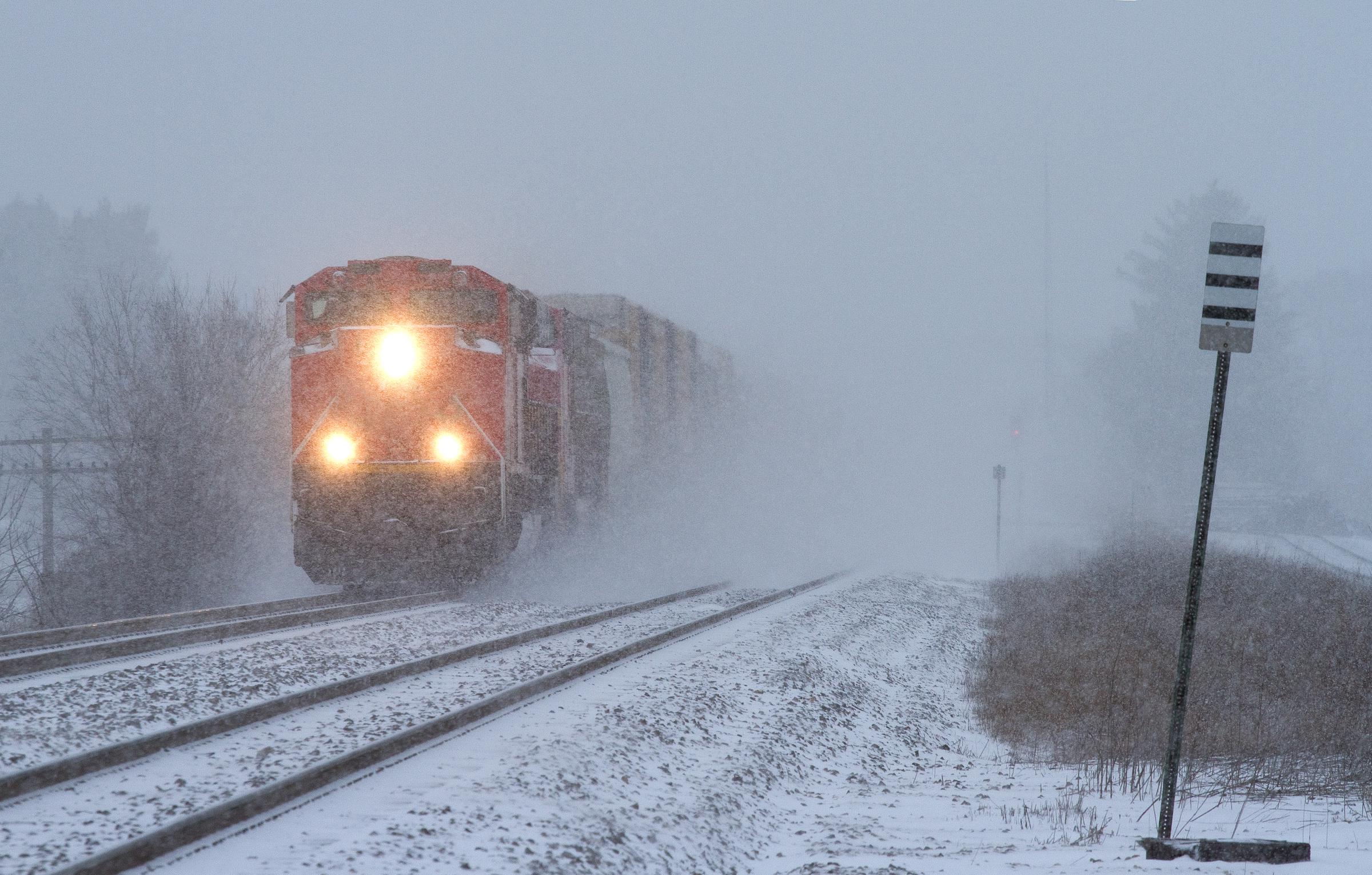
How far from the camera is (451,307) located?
13.8m

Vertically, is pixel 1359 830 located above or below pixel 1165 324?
below

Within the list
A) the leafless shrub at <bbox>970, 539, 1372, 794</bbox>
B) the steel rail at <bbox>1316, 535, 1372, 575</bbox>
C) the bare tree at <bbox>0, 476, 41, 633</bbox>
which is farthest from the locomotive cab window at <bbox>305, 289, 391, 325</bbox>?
the steel rail at <bbox>1316, 535, 1372, 575</bbox>

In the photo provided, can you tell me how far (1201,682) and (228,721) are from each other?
753cm

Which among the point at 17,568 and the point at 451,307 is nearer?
the point at 17,568

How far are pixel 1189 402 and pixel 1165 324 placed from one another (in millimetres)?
4933

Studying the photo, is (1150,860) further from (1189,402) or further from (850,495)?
(1189,402)

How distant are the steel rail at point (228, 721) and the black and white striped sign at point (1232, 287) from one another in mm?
5459

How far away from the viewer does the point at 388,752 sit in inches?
215

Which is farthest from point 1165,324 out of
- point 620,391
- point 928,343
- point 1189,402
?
point 620,391

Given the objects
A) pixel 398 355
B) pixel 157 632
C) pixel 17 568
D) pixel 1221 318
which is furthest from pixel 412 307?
pixel 1221 318

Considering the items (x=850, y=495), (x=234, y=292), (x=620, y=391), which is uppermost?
(x=234, y=292)

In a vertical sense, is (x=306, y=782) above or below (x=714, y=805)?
above

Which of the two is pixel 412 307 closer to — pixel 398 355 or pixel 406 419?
pixel 398 355

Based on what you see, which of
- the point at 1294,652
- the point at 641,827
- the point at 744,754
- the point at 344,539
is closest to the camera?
the point at 641,827
